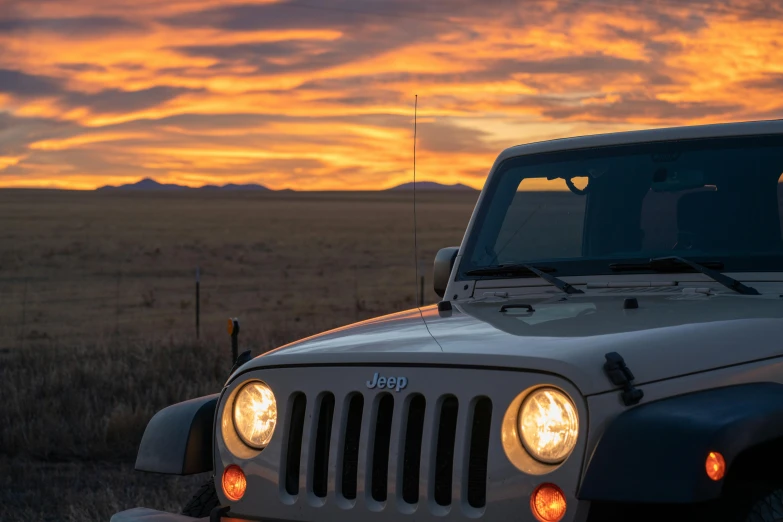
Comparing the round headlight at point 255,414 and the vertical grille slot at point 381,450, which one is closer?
the vertical grille slot at point 381,450

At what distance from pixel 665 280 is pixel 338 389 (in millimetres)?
1500

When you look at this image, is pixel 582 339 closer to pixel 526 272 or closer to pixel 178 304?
pixel 526 272

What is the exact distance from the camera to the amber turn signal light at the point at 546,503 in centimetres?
315

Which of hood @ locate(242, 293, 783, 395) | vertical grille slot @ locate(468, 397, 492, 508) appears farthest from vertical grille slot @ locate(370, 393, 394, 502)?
vertical grille slot @ locate(468, 397, 492, 508)

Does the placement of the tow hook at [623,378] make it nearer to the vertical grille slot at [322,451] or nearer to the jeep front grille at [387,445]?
the jeep front grille at [387,445]

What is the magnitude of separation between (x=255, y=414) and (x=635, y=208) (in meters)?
1.89

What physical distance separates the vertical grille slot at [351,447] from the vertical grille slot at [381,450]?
0.22 ft

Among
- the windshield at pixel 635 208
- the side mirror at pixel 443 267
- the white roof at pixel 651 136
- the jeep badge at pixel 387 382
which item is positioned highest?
the white roof at pixel 651 136

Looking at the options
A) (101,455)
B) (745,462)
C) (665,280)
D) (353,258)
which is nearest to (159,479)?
(101,455)

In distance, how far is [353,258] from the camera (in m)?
48.2

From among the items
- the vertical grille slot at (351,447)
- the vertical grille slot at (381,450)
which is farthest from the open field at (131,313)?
the vertical grille slot at (381,450)

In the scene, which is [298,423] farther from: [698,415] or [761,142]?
[761,142]

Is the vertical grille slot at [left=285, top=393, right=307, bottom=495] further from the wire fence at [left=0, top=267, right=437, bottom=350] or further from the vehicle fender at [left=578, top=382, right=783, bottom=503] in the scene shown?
the wire fence at [left=0, top=267, right=437, bottom=350]

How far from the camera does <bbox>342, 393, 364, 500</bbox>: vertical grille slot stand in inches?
136
